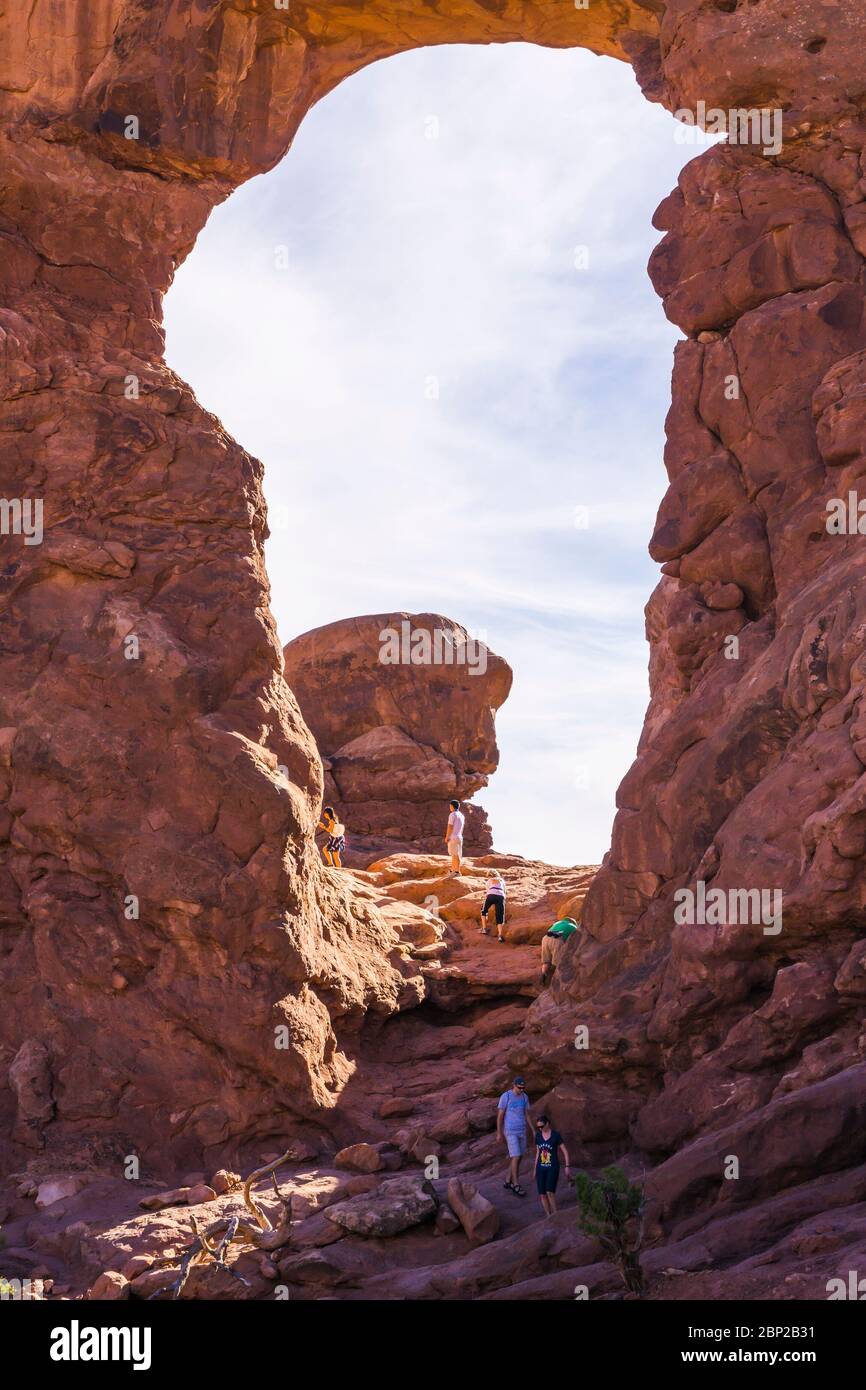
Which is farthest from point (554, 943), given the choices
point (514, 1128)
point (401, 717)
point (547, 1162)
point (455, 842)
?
→ point (401, 717)

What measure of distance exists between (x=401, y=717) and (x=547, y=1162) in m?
21.6

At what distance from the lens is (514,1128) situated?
16.5m

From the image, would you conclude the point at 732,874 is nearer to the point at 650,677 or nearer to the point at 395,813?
the point at 650,677

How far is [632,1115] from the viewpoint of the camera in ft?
54.1

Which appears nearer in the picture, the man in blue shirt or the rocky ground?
the rocky ground

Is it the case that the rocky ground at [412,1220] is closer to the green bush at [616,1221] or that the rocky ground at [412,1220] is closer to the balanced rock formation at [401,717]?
the green bush at [616,1221]

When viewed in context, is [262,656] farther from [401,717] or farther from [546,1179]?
[401,717]

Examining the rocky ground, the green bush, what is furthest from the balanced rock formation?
the green bush

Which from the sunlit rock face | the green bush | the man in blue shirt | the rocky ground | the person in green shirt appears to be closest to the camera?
the green bush

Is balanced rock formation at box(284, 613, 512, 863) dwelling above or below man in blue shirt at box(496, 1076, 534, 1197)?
above

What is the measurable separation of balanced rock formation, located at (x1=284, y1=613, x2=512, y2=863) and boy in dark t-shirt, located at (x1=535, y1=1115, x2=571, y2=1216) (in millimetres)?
18484

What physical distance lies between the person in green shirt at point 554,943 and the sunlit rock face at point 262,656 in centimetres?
195

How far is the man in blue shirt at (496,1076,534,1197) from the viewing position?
16156 mm

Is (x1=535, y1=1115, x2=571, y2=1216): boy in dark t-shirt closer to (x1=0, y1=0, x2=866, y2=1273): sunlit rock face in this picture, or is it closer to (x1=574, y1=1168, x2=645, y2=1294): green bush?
(x1=0, y1=0, x2=866, y2=1273): sunlit rock face
